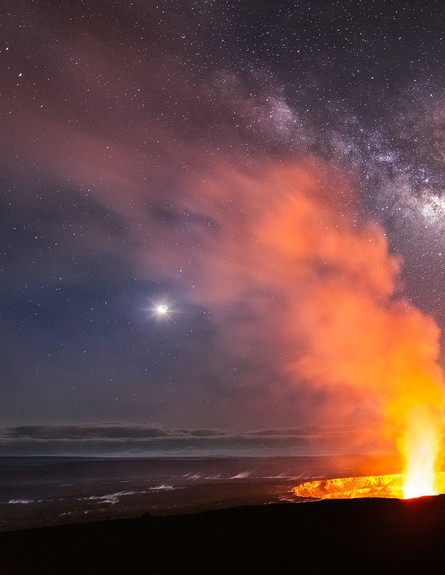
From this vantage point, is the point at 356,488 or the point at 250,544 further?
the point at 356,488

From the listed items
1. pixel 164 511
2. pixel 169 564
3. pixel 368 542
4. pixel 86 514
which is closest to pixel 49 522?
pixel 86 514

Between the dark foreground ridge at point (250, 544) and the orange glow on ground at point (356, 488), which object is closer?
the dark foreground ridge at point (250, 544)

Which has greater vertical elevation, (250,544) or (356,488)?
(250,544)

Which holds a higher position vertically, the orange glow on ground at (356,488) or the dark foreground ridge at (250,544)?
the dark foreground ridge at (250,544)

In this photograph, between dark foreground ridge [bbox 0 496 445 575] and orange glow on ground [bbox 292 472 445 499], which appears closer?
dark foreground ridge [bbox 0 496 445 575]

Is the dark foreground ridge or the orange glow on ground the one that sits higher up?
the dark foreground ridge

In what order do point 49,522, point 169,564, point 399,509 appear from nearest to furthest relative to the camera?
1. point 169,564
2. point 399,509
3. point 49,522

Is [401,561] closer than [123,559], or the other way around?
[401,561]

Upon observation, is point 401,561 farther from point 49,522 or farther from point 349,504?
point 49,522
